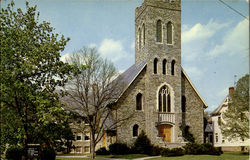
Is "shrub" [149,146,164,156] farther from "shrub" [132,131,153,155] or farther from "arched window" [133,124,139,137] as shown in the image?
"arched window" [133,124,139,137]

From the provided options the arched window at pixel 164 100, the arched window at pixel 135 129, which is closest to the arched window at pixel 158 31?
the arched window at pixel 164 100

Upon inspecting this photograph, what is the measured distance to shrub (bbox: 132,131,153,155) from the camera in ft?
116

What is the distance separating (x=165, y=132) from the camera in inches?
1483

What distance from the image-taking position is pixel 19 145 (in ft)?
57.0

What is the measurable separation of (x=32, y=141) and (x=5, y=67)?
460 cm

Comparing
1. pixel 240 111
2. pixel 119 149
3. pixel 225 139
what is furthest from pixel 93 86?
pixel 225 139

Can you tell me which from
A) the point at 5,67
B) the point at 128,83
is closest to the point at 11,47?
the point at 5,67

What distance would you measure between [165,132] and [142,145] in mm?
3604

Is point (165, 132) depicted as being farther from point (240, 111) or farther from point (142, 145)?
point (240, 111)

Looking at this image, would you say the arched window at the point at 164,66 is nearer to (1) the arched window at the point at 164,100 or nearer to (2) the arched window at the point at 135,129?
(1) the arched window at the point at 164,100

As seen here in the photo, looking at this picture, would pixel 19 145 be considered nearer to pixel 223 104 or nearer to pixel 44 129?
pixel 44 129

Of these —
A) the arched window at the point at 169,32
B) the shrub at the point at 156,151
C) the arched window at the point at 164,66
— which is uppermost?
the arched window at the point at 169,32

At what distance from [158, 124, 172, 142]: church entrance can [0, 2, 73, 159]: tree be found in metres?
20.4

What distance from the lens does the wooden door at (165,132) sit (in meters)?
37.5
